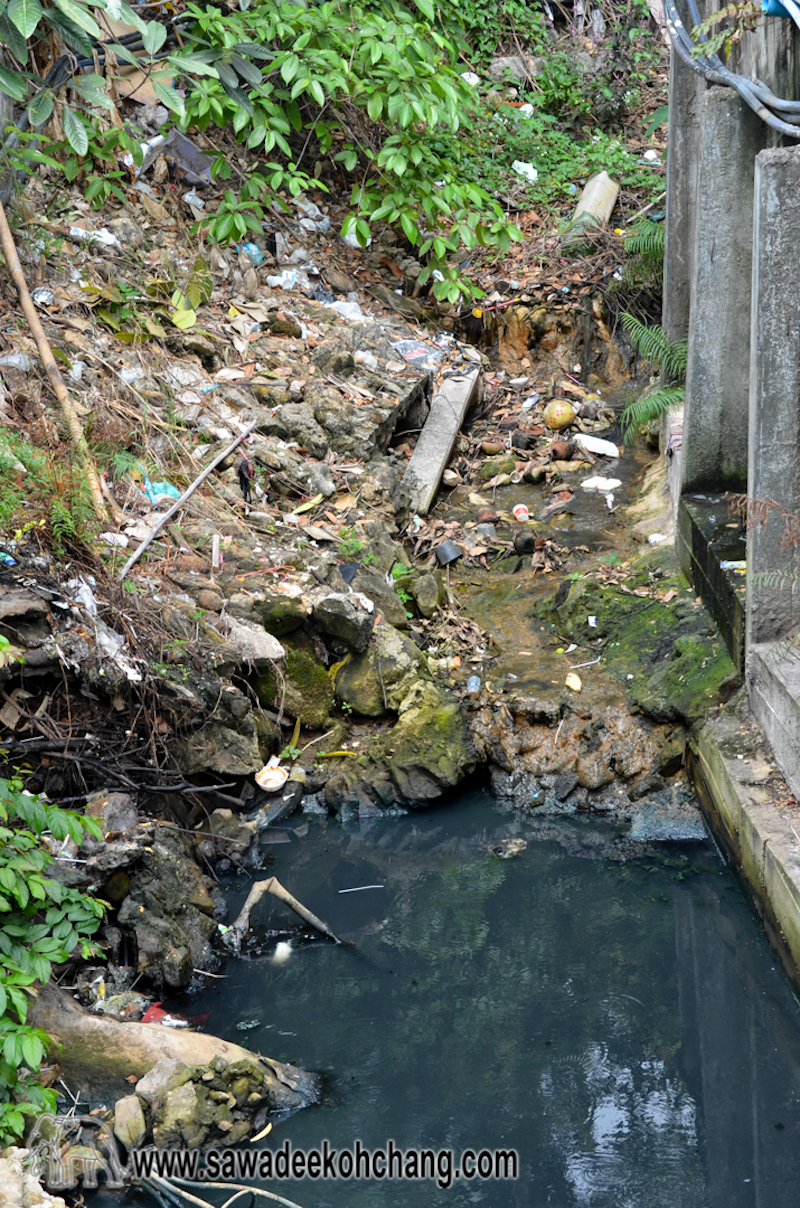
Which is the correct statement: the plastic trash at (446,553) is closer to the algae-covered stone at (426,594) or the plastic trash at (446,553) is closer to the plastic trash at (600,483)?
the algae-covered stone at (426,594)

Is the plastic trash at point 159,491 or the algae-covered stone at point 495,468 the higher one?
the plastic trash at point 159,491

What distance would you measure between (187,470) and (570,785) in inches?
103

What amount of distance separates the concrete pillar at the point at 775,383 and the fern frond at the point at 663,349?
2.45 meters

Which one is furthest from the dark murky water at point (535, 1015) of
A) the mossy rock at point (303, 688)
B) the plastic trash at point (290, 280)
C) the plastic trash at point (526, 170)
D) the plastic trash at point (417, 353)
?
the plastic trash at point (526, 170)

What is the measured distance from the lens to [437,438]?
6871 mm

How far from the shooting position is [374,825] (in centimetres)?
466

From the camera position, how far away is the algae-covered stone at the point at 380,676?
16.1 ft

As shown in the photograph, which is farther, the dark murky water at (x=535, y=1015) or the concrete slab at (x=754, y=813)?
the concrete slab at (x=754, y=813)

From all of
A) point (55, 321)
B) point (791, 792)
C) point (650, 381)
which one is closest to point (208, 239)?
point (55, 321)

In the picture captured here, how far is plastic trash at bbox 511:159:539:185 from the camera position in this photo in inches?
361

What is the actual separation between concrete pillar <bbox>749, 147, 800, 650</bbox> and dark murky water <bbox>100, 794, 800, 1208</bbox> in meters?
1.20

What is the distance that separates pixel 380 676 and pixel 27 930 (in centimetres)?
219

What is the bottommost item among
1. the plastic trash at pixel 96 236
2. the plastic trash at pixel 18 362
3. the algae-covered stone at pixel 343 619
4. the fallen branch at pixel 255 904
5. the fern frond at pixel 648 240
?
the fallen branch at pixel 255 904

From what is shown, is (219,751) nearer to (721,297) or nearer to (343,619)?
(343,619)
